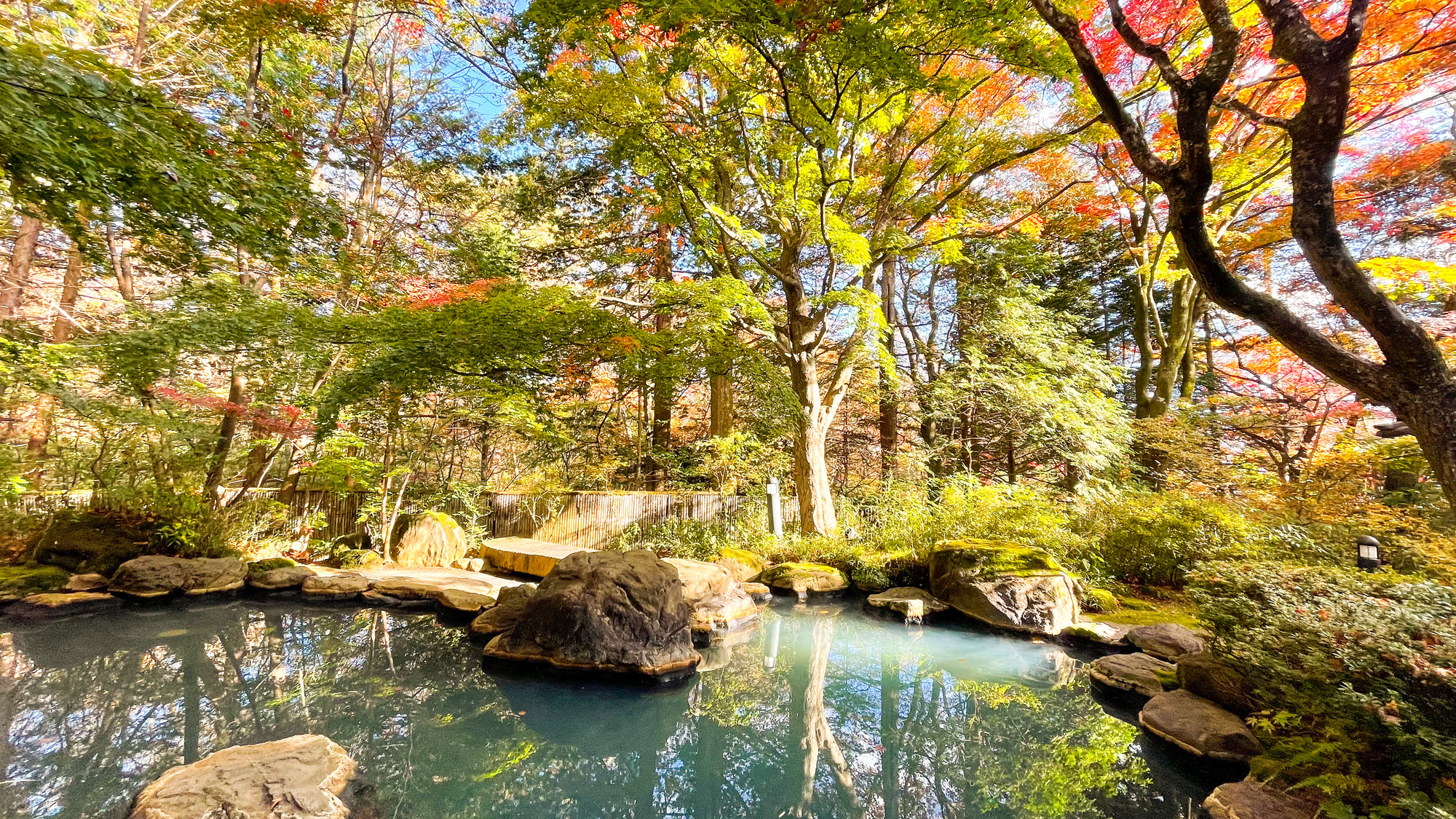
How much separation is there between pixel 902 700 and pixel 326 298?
9554mm

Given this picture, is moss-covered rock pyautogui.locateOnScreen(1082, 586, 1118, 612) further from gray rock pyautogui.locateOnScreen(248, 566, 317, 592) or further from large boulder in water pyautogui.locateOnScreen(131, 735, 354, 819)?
gray rock pyautogui.locateOnScreen(248, 566, 317, 592)

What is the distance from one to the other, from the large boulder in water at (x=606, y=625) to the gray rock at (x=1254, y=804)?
3527 millimetres

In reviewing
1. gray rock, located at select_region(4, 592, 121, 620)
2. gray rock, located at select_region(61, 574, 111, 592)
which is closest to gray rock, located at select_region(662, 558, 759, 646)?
gray rock, located at select_region(4, 592, 121, 620)

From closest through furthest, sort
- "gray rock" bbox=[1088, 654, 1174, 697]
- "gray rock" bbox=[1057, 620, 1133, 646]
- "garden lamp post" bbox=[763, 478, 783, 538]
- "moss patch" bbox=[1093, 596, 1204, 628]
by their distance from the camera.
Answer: "gray rock" bbox=[1088, 654, 1174, 697], "gray rock" bbox=[1057, 620, 1133, 646], "moss patch" bbox=[1093, 596, 1204, 628], "garden lamp post" bbox=[763, 478, 783, 538]

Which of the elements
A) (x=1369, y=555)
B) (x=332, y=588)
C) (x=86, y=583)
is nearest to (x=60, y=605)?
(x=86, y=583)

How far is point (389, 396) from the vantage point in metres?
7.67

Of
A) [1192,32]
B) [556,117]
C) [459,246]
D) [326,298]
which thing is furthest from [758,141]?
[326,298]

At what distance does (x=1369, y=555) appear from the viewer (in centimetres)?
367

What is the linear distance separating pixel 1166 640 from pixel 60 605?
36.5ft

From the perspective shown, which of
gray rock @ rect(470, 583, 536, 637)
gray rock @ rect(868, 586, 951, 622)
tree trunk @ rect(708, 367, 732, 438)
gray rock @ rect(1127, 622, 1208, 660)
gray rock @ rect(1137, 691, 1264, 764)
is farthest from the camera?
tree trunk @ rect(708, 367, 732, 438)

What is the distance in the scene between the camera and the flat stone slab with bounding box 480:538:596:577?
8203 mm

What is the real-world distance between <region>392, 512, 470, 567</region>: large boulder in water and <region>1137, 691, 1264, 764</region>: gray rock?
30.4 ft

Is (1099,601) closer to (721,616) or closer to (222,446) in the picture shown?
(721,616)

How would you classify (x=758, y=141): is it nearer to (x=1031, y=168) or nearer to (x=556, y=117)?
(x=556, y=117)
